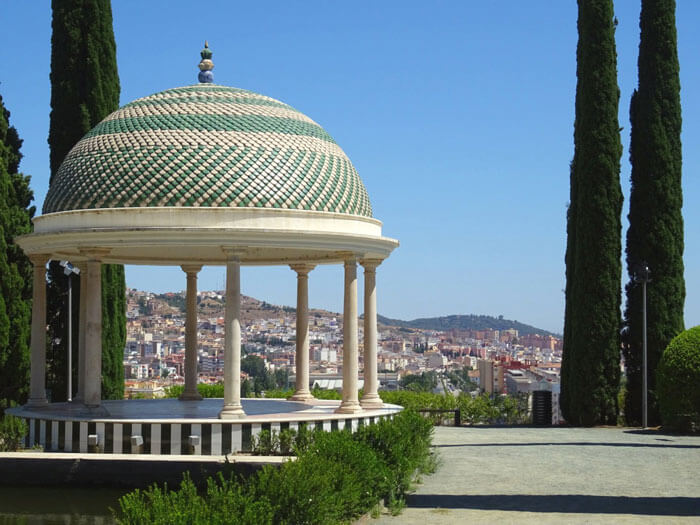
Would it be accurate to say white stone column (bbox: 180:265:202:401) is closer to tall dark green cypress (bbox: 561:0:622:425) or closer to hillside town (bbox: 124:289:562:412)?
tall dark green cypress (bbox: 561:0:622:425)

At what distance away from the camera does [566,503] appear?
1578 cm

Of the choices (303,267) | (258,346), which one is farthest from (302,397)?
(258,346)

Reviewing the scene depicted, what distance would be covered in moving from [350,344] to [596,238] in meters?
10.5

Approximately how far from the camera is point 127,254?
26812 mm

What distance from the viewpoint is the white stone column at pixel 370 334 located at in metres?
24.6

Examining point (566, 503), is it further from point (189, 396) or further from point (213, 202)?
point (189, 396)

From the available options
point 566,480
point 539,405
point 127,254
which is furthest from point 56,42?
point 566,480

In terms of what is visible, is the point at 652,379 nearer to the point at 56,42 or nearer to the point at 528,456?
the point at 528,456

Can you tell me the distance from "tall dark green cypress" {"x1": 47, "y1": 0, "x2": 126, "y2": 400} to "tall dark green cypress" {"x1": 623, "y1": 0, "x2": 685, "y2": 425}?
15327 mm

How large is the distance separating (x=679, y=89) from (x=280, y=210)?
50.7 feet

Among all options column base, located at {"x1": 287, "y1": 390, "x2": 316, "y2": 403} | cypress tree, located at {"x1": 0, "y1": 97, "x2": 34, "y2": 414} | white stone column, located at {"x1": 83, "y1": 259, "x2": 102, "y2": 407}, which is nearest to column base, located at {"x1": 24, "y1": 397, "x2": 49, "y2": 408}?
white stone column, located at {"x1": 83, "y1": 259, "x2": 102, "y2": 407}

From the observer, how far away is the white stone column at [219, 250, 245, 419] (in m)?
21.4

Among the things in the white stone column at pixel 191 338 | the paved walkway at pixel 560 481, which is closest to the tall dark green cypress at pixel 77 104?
the white stone column at pixel 191 338

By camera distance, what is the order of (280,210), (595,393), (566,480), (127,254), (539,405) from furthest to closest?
→ (539,405), (595,393), (127,254), (280,210), (566,480)
